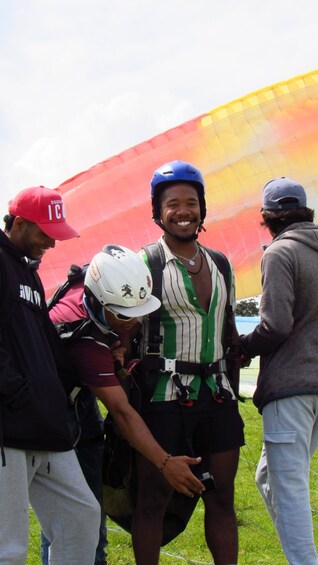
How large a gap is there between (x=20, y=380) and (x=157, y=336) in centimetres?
78

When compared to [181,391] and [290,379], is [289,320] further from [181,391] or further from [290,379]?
[181,391]

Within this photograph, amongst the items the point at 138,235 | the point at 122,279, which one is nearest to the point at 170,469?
the point at 122,279

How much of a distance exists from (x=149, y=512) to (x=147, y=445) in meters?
0.46

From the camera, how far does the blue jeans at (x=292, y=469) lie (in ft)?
10.6

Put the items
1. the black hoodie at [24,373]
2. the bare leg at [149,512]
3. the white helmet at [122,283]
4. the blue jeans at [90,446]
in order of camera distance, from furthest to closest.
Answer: the blue jeans at [90,446] → the bare leg at [149,512] → the white helmet at [122,283] → the black hoodie at [24,373]

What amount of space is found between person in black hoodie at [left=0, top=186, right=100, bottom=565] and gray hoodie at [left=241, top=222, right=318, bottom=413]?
35.8 inches

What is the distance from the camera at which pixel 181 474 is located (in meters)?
2.92

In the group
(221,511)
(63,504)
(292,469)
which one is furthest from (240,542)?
(63,504)

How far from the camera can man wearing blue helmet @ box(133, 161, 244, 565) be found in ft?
10.8

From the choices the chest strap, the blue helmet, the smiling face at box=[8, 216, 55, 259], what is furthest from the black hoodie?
the blue helmet

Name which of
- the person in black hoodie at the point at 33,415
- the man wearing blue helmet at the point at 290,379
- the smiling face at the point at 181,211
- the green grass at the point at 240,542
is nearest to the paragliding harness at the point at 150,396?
the smiling face at the point at 181,211

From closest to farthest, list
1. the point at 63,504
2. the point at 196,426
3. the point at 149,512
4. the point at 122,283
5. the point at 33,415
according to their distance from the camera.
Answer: the point at 33,415 → the point at 63,504 → the point at 122,283 → the point at 149,512 → the point at 196,426

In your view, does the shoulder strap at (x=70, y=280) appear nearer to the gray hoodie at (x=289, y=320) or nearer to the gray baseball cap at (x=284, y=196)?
the gray hoodie at (x=289, y=320)

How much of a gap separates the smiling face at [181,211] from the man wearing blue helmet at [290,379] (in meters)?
0.37
